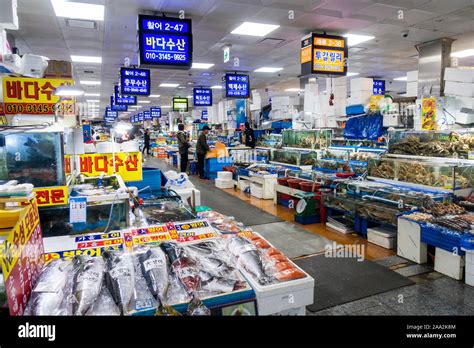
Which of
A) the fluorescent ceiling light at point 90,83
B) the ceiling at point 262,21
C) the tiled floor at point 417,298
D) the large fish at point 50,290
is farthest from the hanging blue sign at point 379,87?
the large fish at point 50,290

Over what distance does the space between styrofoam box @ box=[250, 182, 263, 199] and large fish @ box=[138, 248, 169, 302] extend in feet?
24.1

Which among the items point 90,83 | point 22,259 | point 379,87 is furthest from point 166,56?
point 379,87

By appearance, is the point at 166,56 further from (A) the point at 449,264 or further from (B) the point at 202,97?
(B) the point at 202,97

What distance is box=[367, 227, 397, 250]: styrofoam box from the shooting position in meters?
5.33

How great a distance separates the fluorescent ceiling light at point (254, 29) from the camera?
756 cm

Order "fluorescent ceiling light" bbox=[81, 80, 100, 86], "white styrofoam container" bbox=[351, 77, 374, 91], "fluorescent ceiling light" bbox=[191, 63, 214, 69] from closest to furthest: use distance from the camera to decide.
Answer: "white styrofoam container" bbox=[351, 77, 374, 91] < "fluorescent ceiling light" bbox=[191, 63, 214, 69] < "fluorescent ceiling light" bbox=[81, 80, 100, 86]

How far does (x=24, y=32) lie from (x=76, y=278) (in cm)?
802

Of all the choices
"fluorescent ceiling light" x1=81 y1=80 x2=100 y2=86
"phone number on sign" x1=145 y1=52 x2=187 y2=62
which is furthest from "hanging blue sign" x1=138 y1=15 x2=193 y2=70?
"fluorescent ceiling light" x1=81 y1=80 x2=100 y2=86

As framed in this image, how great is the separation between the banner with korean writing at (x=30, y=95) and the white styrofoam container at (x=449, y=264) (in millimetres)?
4806

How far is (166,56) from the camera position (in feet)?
20.1

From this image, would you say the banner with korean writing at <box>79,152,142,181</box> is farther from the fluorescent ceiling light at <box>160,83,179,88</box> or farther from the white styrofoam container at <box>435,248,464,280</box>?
the fluorescent ceiling light at <box>160,83,179,88</box>

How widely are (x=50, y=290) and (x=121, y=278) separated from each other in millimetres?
328
